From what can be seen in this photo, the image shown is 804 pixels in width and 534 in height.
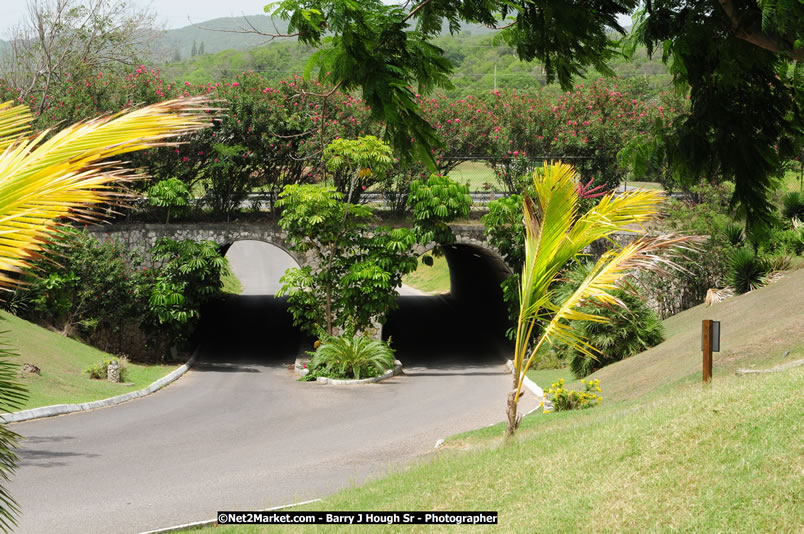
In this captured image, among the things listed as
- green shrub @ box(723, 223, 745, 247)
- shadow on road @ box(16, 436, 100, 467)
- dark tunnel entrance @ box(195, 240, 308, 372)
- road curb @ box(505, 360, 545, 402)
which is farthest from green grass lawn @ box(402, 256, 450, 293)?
shadow on road @ box(16, 436, 100, 467)

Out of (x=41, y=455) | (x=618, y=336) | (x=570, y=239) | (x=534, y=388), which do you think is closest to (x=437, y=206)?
(x=618, y=336)

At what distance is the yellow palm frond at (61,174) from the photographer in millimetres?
2719

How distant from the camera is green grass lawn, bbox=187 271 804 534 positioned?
584 centimetres

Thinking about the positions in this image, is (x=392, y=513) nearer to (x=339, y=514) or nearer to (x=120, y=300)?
(x=339, y=514)

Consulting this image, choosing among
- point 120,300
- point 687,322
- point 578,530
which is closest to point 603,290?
point 578,530

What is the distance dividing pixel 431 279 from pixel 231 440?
38.4m

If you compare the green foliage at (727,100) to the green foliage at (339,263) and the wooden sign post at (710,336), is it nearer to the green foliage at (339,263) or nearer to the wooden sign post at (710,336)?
the wooden sign post at (710,336)

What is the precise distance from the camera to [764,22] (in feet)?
18.7

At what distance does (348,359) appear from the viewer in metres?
21.9

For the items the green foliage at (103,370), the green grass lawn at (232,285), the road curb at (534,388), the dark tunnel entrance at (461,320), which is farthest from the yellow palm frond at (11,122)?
the green grass lawn at (232,285)

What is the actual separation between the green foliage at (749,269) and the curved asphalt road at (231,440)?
709 cm

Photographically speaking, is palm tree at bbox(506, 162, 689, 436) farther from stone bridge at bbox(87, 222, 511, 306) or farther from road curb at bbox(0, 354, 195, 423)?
stone bridge at bbox(87, 222, 511, 306)

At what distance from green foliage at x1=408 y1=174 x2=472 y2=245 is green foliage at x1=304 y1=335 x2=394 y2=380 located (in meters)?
3.97

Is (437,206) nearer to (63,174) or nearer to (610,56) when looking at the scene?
(610,56)
